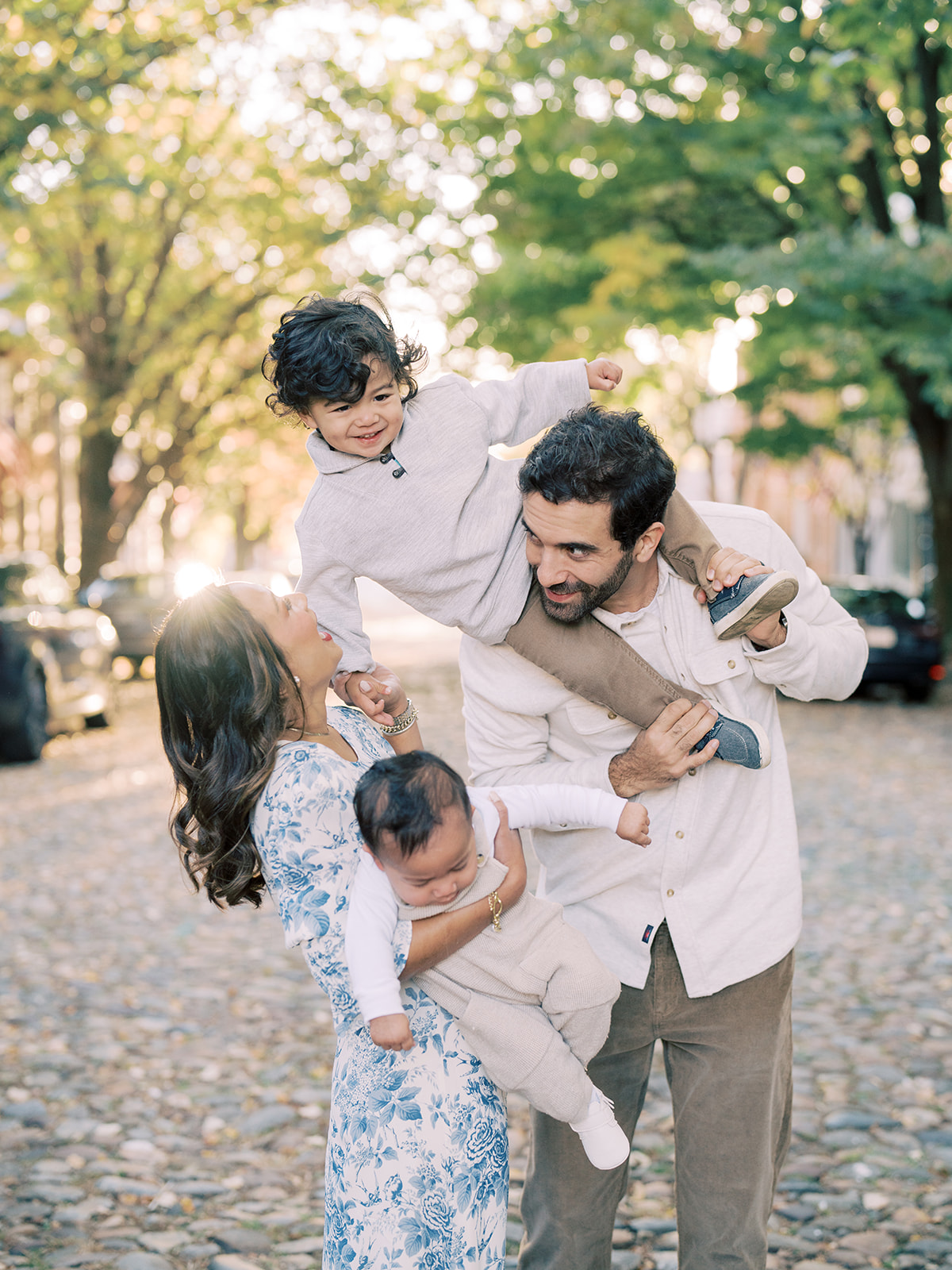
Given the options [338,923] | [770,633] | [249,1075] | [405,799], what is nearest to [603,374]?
[770,633]

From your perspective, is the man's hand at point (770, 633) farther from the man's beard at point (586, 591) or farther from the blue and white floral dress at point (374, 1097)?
the blue and white floral dress at point (374, 1097)

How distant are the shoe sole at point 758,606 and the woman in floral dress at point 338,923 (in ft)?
1.91

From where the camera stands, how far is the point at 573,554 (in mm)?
2502

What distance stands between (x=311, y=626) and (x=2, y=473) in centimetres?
3324

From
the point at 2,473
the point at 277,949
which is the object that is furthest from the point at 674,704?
the point at 2,473

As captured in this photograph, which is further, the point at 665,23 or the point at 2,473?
the point at 2,473

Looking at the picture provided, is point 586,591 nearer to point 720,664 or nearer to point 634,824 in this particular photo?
point 720,664

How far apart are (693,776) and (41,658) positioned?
35.9 ft

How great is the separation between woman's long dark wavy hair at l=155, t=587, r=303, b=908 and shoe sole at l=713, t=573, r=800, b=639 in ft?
2.77

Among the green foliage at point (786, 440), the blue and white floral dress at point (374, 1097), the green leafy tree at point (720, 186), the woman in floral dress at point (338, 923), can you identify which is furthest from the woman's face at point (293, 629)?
the green foliage at point (786, 440)

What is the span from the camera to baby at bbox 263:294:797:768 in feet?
8.56

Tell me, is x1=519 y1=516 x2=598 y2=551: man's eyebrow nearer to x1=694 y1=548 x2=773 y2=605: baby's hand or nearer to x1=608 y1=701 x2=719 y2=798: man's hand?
x1=694 y1=548 x2=773 y2=605: baby's hand

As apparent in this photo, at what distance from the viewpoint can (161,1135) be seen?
4.60m

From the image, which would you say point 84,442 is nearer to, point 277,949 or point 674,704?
point 277,949
